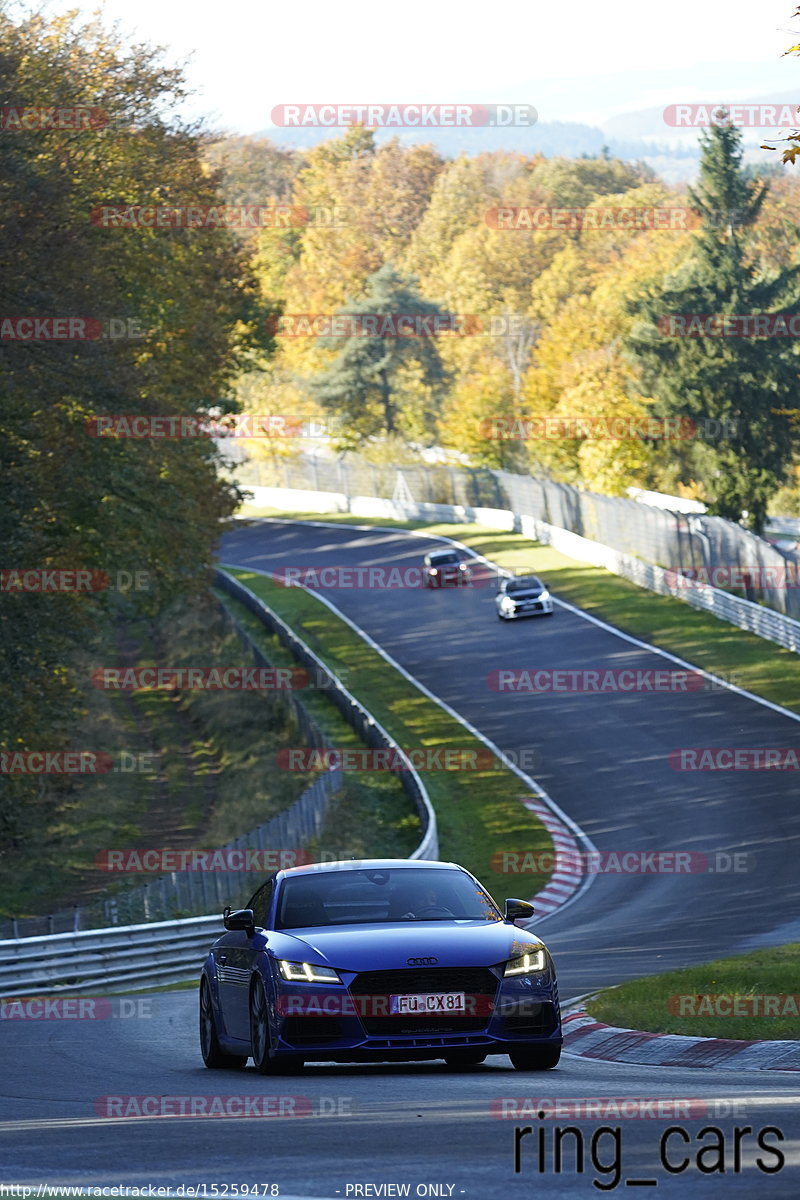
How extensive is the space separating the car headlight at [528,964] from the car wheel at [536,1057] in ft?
1.62

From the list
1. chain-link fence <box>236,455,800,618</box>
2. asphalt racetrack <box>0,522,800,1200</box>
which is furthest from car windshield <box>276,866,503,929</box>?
chain-link fence <box>236,455,800,618</box>

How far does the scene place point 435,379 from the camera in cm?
11225

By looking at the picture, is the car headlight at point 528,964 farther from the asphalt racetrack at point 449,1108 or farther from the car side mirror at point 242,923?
the car side mirror at point 242,923

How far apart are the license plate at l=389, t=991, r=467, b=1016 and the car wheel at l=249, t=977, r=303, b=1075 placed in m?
0.71

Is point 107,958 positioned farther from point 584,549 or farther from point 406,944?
point 584,549

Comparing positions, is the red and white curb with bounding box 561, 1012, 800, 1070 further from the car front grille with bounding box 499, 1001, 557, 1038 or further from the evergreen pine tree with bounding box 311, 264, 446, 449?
the evergreen pine tree with bounding box 311, 264, 446, 449

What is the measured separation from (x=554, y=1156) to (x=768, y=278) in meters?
63.6

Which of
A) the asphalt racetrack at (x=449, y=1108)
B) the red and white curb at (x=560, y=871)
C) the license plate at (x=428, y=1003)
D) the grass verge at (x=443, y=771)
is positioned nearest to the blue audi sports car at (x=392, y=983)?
the license plate at (x=428, y=1003)

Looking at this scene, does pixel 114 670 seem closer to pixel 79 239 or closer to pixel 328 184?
pixel 79 239

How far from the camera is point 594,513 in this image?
6700cm

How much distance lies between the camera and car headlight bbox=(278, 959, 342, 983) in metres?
10.1

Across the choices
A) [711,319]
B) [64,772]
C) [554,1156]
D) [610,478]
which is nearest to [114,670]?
[64,772]

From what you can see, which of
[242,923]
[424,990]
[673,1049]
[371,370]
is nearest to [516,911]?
[424,990]

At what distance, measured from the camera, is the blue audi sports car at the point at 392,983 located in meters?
9.98
